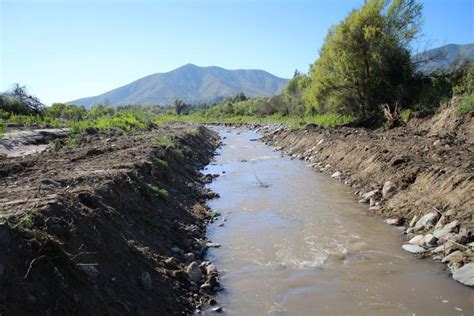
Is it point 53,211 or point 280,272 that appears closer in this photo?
point 53,211

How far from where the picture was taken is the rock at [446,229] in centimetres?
948

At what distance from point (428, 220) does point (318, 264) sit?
3.52 metres

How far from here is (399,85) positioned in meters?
30.7

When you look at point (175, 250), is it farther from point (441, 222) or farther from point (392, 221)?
point (441, 222)

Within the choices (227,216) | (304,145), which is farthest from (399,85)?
(227,216)

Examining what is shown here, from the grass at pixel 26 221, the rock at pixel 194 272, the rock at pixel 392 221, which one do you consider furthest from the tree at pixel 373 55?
the grass at pixel 26 221

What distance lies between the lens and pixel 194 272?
8258 mm

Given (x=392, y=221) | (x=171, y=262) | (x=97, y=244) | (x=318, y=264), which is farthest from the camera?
(x=392, y=221)

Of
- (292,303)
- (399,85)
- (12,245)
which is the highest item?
(399,85)

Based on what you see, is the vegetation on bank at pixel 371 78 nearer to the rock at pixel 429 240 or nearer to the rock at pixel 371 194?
the rock at pixel 371 194

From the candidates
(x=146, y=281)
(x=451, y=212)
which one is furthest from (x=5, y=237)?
(x=451, y=212)

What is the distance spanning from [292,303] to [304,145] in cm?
2201

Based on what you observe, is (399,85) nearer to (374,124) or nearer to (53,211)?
(374,124)

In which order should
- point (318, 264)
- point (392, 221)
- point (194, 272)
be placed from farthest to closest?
point (392, 221), point (318, 264), point (194, 272)
